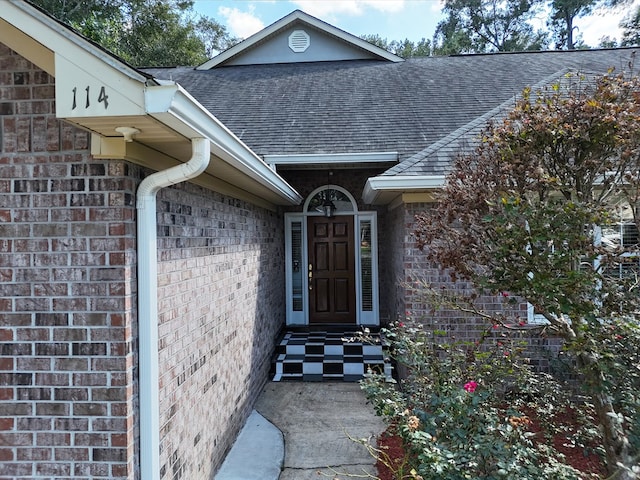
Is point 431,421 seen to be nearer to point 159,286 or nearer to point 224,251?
point 159,286

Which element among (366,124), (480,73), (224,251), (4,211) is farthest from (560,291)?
(480,73)

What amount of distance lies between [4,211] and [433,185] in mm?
3819

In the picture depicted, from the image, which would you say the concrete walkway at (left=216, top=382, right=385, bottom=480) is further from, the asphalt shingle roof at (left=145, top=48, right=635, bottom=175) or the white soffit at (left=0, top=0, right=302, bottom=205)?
the asphalt shingle roof at (left=145, top=48, right=635, bottom=175)

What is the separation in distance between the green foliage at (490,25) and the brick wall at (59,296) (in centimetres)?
2765

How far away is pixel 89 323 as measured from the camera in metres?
2.28

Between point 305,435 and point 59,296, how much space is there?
2994 millimetres

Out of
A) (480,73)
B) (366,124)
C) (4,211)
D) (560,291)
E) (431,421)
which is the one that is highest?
(480,73)

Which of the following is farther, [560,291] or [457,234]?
[457,234]

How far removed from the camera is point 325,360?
20.3 feet

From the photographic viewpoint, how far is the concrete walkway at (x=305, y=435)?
12.3ft

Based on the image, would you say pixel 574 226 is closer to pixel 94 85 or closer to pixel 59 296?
pixel 94 85

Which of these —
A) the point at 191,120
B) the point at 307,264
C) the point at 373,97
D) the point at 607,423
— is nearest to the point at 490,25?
the point at 373,97

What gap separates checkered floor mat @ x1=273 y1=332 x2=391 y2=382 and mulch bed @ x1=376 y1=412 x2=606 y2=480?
59.7 inches

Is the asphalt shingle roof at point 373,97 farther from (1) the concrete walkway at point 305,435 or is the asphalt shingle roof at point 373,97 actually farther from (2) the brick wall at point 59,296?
(2) the brick wall at point 59,296
